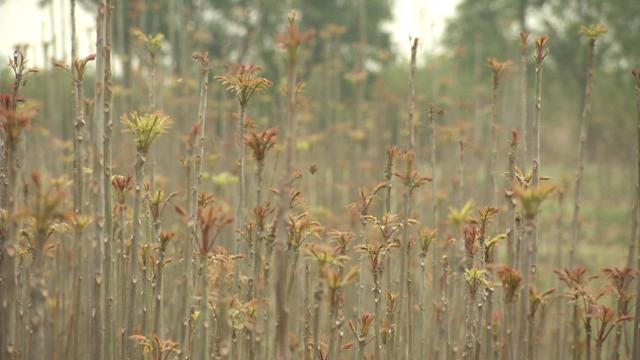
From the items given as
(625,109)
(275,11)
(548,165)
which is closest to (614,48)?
(625,109)

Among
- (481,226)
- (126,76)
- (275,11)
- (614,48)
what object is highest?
(275,11)

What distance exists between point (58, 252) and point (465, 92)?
26.8ft

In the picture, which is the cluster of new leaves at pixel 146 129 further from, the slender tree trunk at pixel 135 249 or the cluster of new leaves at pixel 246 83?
the cluster of new leaves at pixel 246 83

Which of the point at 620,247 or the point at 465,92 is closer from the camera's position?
the point at 620,247

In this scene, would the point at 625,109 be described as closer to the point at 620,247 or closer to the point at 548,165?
the point at 620,247

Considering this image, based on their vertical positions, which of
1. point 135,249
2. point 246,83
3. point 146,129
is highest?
point 246,83

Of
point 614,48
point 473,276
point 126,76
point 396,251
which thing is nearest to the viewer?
point 473,276

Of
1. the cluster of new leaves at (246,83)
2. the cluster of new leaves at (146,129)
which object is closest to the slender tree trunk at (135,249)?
the cluster of new leaves at (146,129)

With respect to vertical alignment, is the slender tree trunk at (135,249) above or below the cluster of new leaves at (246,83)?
below

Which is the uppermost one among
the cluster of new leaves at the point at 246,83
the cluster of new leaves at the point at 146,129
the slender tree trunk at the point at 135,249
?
the cluster of new leaves at the point at 246,83

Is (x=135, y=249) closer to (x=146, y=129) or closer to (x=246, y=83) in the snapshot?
(x=146, y=129)

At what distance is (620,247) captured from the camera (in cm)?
602

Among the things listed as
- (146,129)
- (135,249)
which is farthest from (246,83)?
(135,249)

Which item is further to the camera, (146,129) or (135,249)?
(135,249)
